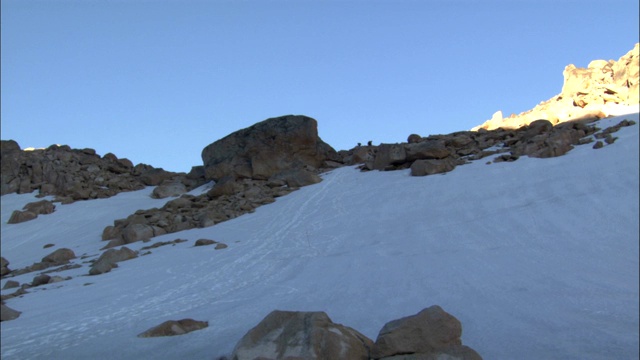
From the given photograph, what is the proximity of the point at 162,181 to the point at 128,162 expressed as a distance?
13.8ft

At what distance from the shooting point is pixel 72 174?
26.4 metres

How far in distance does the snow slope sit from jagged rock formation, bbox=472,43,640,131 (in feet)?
6.93

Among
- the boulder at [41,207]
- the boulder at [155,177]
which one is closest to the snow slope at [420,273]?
the boulder at [41,207]

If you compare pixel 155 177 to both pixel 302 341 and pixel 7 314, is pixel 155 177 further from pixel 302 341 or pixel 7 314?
pixel 302 341

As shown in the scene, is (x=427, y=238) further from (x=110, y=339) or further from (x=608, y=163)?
(x=110, y=339)

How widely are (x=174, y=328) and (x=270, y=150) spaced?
692 inches

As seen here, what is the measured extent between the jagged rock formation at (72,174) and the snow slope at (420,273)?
11816mm

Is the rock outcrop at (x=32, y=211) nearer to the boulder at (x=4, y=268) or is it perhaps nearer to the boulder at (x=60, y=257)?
the boulder at (x=4, y=268)

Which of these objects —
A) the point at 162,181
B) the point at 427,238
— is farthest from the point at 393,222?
the point at 162,181

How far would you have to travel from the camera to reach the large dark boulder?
2258cm

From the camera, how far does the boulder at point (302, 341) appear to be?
12.1ft

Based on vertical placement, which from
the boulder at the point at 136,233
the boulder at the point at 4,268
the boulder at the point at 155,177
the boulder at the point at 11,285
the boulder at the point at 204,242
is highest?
the boulder at the point at 155,177

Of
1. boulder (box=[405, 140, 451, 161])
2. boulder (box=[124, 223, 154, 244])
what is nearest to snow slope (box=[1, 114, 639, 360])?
boulder (box=[405, 140, 451, 161])

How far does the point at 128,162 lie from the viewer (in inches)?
1161
